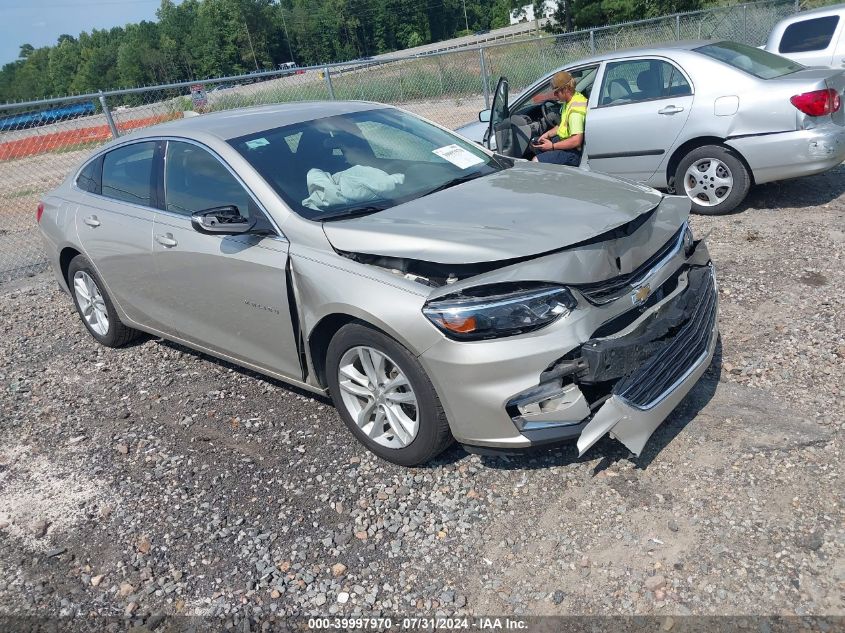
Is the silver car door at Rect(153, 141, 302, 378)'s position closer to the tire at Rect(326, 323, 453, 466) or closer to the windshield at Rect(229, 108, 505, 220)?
the windshield at Rect(229, 108, 505, 220)

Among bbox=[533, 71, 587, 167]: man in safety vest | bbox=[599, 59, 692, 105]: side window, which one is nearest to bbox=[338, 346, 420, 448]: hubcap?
bbox=[533, 71, 587, 167]: man in safety vest

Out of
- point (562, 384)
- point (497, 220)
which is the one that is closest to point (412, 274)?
point (497, 220)

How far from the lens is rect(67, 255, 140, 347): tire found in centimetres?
536

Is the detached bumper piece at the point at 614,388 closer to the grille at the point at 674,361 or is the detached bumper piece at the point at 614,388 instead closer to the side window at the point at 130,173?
the grille at the point at 674,361

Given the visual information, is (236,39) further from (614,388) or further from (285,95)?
(614,388)

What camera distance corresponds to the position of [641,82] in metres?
7.06

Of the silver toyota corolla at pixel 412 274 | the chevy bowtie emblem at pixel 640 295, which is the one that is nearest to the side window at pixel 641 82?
the silver toyota corolla at pixel 412 274

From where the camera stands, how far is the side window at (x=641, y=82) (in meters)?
6.84

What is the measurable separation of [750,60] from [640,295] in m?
4.88

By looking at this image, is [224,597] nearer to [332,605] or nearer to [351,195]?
[332,605]

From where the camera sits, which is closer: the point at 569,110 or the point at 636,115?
the point at 636,115

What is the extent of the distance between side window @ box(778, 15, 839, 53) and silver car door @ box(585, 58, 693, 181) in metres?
4.15

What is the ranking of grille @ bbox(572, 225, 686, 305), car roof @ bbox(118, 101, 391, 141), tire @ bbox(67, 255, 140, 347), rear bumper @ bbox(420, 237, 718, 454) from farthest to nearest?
tire @ bbox(67, 255, 140, 347), car roof @ bbox(118, 101, 391, 141), grille @ bbox(572, 225, 686, 305), rear bumper @ bbox(420, 237, 718, 454)

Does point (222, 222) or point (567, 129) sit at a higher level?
point (222, 222)
